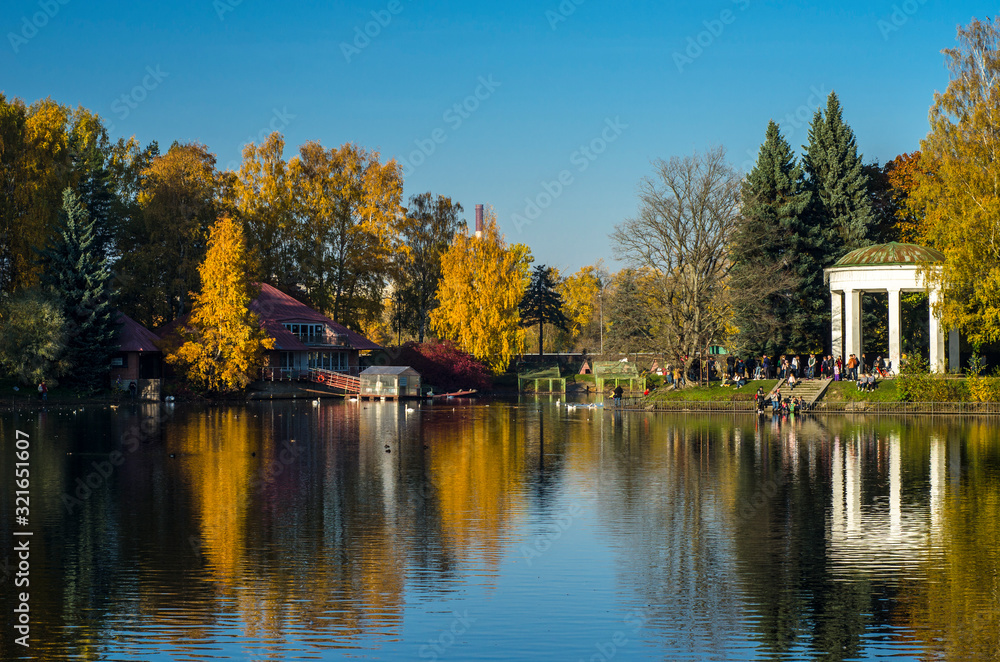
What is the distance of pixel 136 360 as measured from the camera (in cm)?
6656

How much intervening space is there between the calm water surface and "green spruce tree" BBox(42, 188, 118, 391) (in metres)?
30.1

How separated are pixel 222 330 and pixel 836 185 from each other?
4372 centimetres

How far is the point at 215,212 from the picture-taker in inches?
2926

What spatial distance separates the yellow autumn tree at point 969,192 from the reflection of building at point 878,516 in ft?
59.6

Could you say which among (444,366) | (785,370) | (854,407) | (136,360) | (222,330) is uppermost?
(222,330)

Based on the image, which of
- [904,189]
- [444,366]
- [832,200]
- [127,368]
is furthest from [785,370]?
[127,368]

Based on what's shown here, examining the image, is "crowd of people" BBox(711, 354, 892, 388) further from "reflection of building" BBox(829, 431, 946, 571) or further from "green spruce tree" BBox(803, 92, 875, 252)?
"reflection of building" BBox(829, 431, 946, 571)

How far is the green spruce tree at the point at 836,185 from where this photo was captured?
65375 millimetres

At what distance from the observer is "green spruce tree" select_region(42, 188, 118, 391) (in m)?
61.4

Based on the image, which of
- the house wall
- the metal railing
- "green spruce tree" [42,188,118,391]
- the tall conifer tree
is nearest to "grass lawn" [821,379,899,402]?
the metal railing

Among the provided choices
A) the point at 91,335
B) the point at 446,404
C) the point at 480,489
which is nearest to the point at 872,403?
the point at 446,404

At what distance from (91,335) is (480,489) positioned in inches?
1798

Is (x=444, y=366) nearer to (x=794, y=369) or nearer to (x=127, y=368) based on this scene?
(x=127, y=368)

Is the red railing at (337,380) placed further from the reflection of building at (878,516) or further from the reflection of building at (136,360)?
the reflection of building at (878,516)
